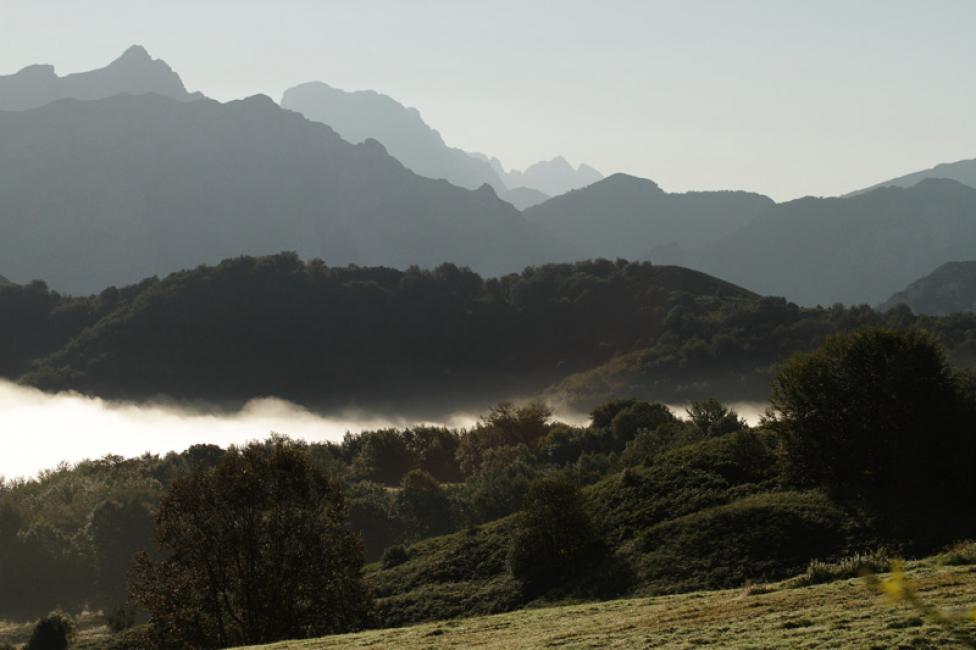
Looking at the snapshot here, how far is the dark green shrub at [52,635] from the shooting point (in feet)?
237

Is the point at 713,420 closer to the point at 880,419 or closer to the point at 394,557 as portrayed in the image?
the point at 394,557

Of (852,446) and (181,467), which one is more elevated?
(181,467)

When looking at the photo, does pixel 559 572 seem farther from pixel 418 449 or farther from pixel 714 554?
pixel 418 449

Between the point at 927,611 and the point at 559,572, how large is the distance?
5713 cm

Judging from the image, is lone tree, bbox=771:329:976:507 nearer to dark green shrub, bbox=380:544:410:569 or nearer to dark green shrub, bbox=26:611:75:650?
dark green shrub, bbox=380:544:410:569

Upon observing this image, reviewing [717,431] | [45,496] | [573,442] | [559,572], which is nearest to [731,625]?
[559,572]

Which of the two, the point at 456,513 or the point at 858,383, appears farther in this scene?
the point at 456,513

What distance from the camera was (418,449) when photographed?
582ft

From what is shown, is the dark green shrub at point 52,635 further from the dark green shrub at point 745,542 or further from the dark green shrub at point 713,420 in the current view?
the dark green shrub at point 713,420

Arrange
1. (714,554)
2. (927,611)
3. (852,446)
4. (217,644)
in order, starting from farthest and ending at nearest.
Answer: (852,446) < (714,554) < (217,644) < (927,611)

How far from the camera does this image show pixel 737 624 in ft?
81.5

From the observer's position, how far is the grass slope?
21.2 meters

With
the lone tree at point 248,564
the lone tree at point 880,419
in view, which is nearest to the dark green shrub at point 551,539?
the lone tree at point 248,564

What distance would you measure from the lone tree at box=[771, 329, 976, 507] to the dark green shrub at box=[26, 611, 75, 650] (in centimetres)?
5917
